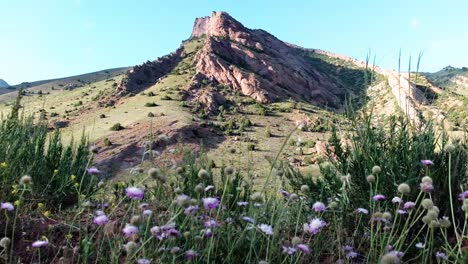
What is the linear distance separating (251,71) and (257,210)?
91108 mm

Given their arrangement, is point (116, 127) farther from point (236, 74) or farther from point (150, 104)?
point (236, 74)

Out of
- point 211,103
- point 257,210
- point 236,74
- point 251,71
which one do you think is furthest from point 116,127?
point 257,210

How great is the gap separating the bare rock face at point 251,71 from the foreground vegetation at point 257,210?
3031 inches

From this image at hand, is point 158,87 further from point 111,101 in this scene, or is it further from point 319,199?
point 319,199

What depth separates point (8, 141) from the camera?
5.27 metres

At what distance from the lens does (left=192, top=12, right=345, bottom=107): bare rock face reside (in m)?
86.0

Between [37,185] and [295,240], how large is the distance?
11.3ft

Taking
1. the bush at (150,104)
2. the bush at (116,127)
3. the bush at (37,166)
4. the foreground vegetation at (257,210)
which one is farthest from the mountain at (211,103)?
the foreground vegetation at (257,210)

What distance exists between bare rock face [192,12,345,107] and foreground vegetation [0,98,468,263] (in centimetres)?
7699

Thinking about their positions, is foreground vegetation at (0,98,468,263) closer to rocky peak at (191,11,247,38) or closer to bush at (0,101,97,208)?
bush at (0,101,97,208)

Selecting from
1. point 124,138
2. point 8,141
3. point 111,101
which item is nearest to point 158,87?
point 111,101

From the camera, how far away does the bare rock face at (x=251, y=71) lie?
86000 millimetres

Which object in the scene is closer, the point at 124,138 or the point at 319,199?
the point at 319,199

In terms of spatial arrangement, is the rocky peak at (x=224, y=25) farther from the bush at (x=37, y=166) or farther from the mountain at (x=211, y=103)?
the bush at (x=37, y=166)
